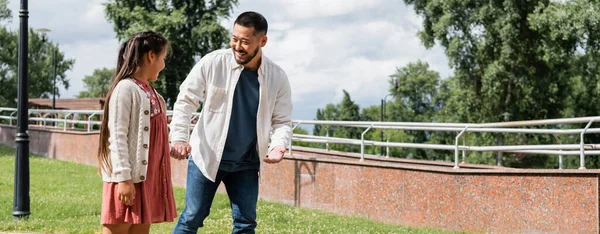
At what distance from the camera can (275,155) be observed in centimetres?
510

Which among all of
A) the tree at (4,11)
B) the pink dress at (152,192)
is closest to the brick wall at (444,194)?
the pink dress at (152,192)

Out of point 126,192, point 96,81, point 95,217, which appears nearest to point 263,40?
point 126,192

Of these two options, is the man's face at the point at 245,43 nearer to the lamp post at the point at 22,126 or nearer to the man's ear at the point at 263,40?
the man's ear at the point at 263,40

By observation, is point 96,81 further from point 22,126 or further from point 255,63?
point 255,63

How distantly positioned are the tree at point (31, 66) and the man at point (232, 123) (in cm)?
4852

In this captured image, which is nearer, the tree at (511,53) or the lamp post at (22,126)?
the lamp post at (22,126)

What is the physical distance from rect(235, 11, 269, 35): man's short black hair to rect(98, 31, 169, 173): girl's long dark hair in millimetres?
494

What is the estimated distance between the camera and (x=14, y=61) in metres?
60.1

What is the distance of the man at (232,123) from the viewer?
200 inches

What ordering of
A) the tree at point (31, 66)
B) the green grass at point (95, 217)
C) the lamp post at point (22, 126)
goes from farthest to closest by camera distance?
1. the tree at point (31, 66)
2. the lamp post at point (22, 126)
3. the green grass at point (95, 217)

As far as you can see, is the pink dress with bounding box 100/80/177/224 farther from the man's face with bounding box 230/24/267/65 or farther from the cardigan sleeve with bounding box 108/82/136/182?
the man's face with bounding box 230/24/267/65

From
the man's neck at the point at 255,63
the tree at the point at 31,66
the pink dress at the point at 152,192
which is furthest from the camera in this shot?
the tree at the point at 31,66

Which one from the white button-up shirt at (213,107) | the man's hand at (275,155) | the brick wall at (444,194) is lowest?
the brick wall at (444,194)

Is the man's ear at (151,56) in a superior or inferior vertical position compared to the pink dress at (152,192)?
superior
